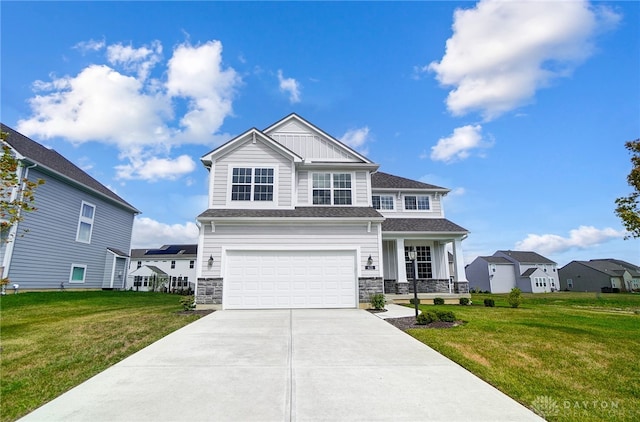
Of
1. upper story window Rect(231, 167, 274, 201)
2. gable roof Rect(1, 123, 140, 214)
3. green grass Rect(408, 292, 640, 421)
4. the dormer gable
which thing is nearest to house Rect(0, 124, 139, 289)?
gable roof Rect(1, 123, 140, 214)

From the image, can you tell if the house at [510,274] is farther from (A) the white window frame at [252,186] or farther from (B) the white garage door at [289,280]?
(A) the white window frame at [252,186]

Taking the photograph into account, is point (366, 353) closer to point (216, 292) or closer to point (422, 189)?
point (216, 292)

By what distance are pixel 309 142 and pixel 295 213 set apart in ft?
14.3

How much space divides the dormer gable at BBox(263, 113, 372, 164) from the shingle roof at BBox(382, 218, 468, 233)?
482cm

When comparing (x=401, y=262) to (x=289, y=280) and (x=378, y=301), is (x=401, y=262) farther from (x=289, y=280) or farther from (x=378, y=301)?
(x=289, y=280)

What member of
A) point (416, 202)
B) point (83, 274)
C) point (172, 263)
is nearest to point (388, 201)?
point (416, 202)

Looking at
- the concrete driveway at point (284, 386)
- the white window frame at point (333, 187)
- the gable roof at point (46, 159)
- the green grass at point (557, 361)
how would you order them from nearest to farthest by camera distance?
the concrete driveway at point (284, 386) < the green grass at point (557, 361) < the white window frame at point (333, 187) < the gable roof at point (46, 159)

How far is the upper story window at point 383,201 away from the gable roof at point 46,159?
17.6 metres

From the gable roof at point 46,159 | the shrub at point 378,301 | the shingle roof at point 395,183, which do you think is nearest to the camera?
the shrub at point 378,301

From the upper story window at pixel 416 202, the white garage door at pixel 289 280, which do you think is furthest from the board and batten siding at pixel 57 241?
the upper story window at pixel 416 202

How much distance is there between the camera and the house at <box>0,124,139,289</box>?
1487 cm

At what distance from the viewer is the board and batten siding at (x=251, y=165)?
1291cm

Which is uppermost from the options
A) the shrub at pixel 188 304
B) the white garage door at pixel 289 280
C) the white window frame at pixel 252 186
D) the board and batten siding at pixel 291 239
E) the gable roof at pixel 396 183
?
the gable roof at pixel 396 183

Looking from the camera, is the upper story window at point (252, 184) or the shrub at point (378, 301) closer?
the shrub at point (378, 301)
